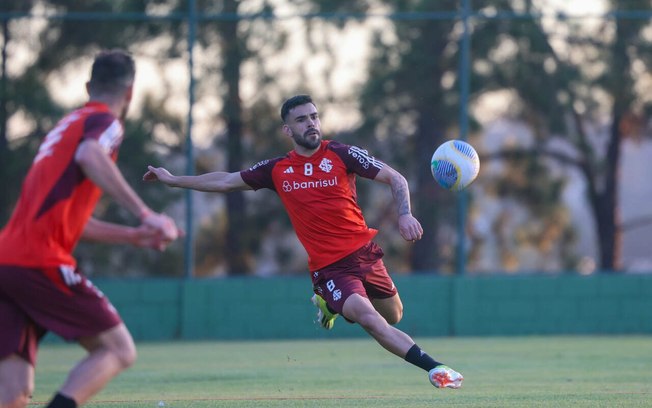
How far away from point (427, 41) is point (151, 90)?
4877 mm

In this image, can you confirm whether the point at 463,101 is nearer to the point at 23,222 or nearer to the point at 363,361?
the point at 363,361

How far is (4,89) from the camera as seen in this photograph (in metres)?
20.2

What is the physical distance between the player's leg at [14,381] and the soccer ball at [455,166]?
467 centimetres

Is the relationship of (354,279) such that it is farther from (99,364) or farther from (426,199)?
(426,199)

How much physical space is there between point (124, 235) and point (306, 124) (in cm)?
337

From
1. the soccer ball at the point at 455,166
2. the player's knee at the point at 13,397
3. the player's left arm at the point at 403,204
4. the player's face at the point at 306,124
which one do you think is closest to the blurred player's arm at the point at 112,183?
the player's knee at the point at 13,397

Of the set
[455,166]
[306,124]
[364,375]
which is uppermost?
[306,124]

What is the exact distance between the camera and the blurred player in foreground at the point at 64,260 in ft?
19.8

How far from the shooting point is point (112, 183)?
591cm

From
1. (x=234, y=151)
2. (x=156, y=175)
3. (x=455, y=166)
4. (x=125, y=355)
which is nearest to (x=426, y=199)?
(x=234, y=151)

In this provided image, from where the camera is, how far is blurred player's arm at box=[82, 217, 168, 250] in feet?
19.5

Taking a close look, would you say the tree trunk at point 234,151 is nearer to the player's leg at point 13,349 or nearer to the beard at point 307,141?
the beard at point 307,141

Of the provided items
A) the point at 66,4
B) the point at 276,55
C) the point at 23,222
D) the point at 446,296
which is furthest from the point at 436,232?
the point at 23,222

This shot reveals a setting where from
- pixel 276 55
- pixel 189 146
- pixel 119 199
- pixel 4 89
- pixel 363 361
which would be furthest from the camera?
pixel 276 55
